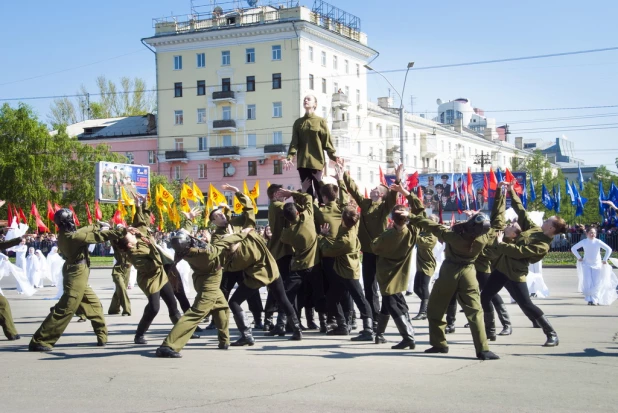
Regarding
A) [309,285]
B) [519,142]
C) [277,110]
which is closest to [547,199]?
[277,110]

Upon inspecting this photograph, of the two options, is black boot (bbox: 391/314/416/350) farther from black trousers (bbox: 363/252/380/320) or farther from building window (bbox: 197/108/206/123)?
building window (bbox: 197/108/206/123)

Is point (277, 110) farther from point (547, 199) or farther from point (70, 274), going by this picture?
point (70, 274)

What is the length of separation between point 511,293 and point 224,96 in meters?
58.5

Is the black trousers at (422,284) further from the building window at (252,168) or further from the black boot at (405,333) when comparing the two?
the building window at (252,168)

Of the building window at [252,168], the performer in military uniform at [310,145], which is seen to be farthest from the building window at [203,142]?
the performer in military uniform at [310,145]

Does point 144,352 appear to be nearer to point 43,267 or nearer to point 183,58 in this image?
point 43,267

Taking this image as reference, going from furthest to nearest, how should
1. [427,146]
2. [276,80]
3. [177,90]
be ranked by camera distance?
[427,146], [177,90], [276,80]

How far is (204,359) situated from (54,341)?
2.33m

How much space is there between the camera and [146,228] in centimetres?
1295

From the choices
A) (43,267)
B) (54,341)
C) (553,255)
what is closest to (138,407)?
(54,341)

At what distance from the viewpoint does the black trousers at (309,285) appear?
11.9 m

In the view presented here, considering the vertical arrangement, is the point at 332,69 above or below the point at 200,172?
above

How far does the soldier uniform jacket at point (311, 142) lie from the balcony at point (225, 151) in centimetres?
5572

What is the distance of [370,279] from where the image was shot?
11.9 metres
